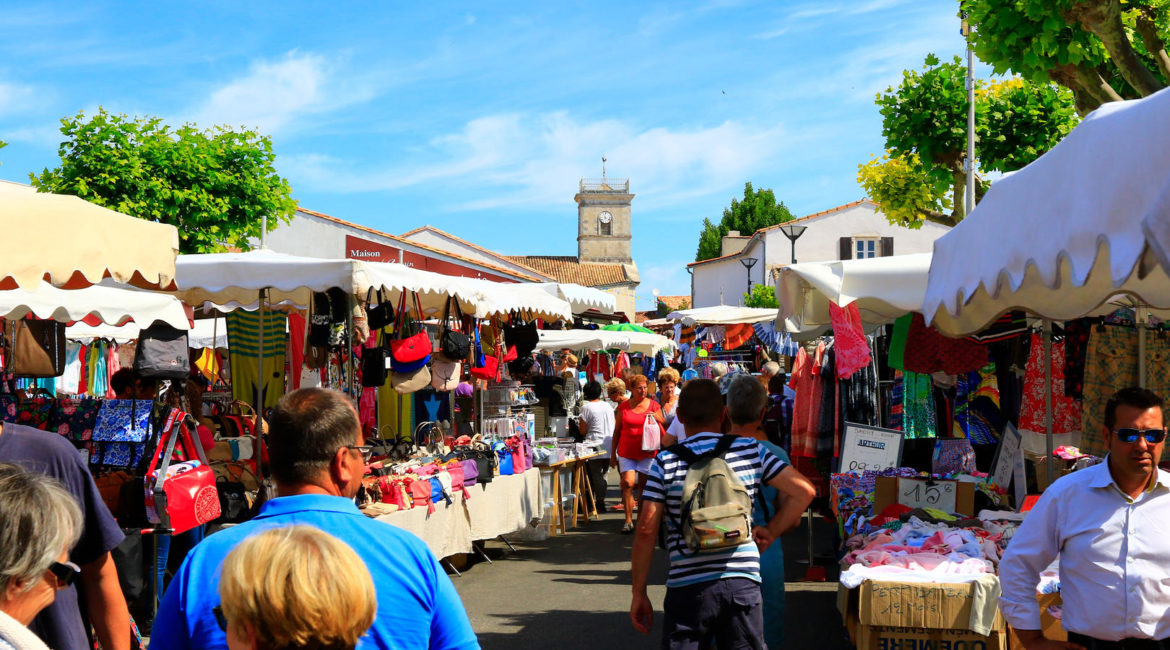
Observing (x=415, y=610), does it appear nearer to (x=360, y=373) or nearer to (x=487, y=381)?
(x=360, y=373)

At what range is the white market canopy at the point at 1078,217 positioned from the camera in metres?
2.41

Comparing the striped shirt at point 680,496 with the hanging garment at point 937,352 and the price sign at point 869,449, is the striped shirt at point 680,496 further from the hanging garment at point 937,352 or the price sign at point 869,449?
the hanging garment at point 937,352

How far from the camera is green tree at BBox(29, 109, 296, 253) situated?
23.4 m

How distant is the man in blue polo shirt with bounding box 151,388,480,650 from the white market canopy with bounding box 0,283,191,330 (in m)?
7.49

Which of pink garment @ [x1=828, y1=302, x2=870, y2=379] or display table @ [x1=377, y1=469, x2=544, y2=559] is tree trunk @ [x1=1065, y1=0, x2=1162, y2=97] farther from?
display table @ [x1=377, y1=469, x2=544, y2=559]

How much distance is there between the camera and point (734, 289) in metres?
61.2

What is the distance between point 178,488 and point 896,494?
14.9ft

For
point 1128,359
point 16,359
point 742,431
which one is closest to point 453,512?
point 16,359

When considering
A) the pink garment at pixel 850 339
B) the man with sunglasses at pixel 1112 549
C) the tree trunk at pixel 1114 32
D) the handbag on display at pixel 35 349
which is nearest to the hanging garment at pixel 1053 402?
the pink garment at pixel 850 339

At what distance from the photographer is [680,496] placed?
3.99 meters

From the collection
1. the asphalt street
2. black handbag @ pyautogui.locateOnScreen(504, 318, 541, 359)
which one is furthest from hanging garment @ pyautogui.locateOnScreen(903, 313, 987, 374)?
black handbag @ pyautogui.locateOnScreen(504, 318, 541, 359)

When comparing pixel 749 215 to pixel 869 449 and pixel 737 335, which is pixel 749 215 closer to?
pixel 737 335

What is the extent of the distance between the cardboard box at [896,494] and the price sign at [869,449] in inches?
32.2

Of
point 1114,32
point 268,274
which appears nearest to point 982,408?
point 1114,32
